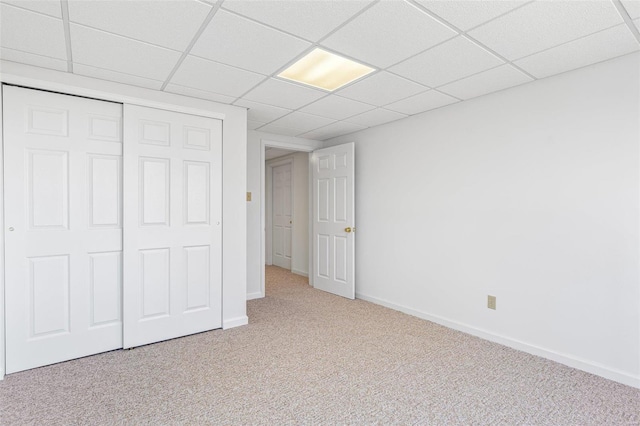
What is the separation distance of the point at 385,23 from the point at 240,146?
197 centimetres

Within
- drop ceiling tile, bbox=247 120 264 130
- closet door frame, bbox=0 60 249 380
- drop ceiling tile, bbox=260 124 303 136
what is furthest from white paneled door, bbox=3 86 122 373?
drop ceiling tile, bbox=260 124 303 136

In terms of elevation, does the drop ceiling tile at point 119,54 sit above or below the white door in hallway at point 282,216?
above

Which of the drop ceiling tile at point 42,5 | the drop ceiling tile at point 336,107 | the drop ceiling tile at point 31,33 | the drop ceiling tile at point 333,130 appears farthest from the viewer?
the drop ceiling tile at point 333,130

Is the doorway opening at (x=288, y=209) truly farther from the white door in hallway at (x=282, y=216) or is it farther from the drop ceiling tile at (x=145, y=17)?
the drop ceiling tile at (x=145, y=17)

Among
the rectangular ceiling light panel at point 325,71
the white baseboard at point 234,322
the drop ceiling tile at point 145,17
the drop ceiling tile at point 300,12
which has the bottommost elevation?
the white baseboard at point 234,322

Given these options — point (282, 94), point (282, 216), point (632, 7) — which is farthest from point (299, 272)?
point (632, 7)

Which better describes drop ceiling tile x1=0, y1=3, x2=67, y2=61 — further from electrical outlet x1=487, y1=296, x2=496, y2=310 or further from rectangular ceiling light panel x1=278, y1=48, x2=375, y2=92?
electrical outlet x1=487, y1=296, x2=496, y2=310

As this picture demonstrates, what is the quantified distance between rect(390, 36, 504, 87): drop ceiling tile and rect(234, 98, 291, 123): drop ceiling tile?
1.40 meters

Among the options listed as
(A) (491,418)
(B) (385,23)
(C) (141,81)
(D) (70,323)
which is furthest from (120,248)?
(A) (491,418)

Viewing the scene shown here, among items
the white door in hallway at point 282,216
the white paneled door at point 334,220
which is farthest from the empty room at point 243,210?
the white door in hallway at point 282,216

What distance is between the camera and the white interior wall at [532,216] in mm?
2340

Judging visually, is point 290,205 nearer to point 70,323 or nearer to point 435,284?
point 435,284

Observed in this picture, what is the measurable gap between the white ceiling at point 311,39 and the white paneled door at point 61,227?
0.36 metres

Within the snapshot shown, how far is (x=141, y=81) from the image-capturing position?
8.95 feet
